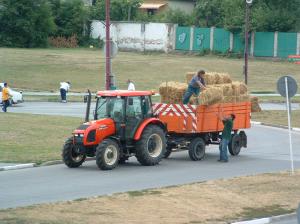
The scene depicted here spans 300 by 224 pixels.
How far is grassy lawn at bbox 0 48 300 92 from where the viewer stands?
62.2 meters

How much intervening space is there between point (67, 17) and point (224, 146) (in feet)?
214

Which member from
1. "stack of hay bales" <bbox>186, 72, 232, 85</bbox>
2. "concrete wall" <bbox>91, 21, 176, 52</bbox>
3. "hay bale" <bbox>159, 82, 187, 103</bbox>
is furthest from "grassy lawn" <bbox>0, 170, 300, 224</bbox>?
"concrete wall" <bbox>91, 21, 176, 52</bbox>

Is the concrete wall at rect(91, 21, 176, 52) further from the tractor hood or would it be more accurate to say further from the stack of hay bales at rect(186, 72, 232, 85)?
the tractor hood

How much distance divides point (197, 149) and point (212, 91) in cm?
180

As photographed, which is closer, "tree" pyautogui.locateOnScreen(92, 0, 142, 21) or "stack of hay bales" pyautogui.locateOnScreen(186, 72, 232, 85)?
"stack of hay bales" pyautogui.locateOnScreen(186, 72, 232, 85)

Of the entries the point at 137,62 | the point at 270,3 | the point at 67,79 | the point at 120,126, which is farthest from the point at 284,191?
the point at 270,3

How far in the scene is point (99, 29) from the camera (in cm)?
8750

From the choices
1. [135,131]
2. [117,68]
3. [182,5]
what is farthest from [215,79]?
[182,5]

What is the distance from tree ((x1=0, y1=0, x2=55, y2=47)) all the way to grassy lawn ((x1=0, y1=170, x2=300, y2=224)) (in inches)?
2490

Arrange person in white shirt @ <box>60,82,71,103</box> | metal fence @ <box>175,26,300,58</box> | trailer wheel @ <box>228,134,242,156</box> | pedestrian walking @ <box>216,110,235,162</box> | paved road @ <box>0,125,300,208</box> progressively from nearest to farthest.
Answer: paved road @ <box>0,125,300,208</box> → pedestrian walking @ <box>216,110,235,162</box> → trailer wheel @ <box>228,134,242,156</box> → person in white shirt @ <box>60,82,71,103</box> → metal fence @ <box>175,26,300,58</box>

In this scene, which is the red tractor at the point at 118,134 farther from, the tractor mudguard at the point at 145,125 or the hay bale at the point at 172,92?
the hay bale at the point at 172,92

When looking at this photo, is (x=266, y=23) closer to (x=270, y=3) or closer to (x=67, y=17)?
(x=270, y=3)

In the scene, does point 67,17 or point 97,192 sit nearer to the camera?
point 97,192

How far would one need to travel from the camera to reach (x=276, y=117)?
4212 centimetres
